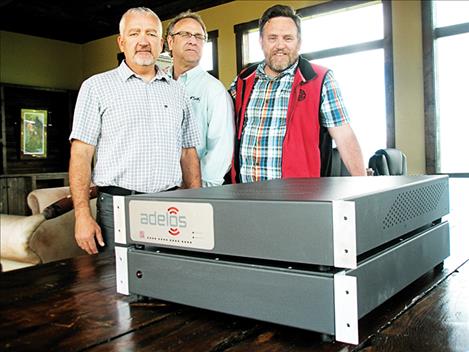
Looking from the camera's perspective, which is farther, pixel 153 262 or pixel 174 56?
pixel 174 56

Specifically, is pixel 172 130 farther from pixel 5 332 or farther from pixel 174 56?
pixel 5 332

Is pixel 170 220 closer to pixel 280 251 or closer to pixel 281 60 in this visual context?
pixel 280 251

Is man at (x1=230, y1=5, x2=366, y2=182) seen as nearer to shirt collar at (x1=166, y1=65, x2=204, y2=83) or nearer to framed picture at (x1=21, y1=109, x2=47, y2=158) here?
shirt collar at (x1=166, y1=65, x2=204, y2=83)

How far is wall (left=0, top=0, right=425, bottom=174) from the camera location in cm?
445

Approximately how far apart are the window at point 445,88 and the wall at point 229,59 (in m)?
0.08

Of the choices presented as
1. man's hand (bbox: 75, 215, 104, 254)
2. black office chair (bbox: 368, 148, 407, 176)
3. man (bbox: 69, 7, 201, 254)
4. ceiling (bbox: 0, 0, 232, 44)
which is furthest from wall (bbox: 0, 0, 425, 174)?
man's hand (bbox: 75, 215, 104, 254)

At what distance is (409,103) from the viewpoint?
4.48 m

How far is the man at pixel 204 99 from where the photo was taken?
1.61 meters

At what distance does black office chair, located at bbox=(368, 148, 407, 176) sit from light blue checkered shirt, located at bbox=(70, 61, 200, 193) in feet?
5.65

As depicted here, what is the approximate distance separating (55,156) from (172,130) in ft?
20.5

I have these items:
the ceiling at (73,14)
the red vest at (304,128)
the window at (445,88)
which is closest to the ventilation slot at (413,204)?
the red vest at (304,128)

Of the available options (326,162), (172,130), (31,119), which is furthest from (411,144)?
(31,119)

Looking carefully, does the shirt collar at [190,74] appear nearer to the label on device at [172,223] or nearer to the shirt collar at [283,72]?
the shirt collar at [283,72]

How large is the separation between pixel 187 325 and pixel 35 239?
186 centimetres
